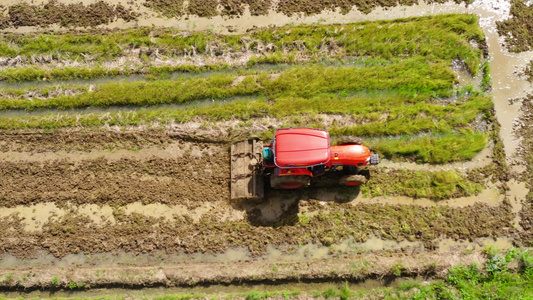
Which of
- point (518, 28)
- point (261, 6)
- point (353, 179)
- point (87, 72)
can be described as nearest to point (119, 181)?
point (87, 72)

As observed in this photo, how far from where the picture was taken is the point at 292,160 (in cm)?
712

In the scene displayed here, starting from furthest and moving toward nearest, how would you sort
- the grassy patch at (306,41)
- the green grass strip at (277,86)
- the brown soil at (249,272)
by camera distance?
the grassy patch at (306,41), the green grass strip at (277,86), the brown soil at (249,272)

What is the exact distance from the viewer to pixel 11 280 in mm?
7969

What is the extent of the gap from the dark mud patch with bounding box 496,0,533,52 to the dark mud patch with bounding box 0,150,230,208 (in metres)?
9.67

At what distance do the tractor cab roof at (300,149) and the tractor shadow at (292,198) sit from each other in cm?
152

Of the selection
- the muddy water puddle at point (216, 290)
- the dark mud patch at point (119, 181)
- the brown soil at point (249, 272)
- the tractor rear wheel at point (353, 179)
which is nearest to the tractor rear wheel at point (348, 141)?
the tractor rear wheel at point (353, 179)

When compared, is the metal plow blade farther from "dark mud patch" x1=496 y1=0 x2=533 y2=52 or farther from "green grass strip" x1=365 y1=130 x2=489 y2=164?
"dark mud patch" x1=496 y1=0 x2=533 y2=52

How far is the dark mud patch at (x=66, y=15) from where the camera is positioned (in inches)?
412

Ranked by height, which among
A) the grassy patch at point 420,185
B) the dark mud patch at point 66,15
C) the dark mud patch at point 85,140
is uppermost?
the dark mud patch at point 66,15

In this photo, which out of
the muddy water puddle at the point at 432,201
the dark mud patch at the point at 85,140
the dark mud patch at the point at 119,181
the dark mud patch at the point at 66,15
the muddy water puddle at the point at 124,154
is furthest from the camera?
the dark mud patch at the point at 66,15

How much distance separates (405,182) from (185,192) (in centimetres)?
613

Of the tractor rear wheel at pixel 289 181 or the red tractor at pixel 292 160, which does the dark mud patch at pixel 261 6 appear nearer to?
the red tractor at pixel 292 160

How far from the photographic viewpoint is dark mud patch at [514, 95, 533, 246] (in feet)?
26.7

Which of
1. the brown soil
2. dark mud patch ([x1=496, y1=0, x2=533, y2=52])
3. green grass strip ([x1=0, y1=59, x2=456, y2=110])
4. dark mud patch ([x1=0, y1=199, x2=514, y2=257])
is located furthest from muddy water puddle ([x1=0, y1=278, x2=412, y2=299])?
dark mud patch ([x1=496, y1=0, x2=533, y2=52])
